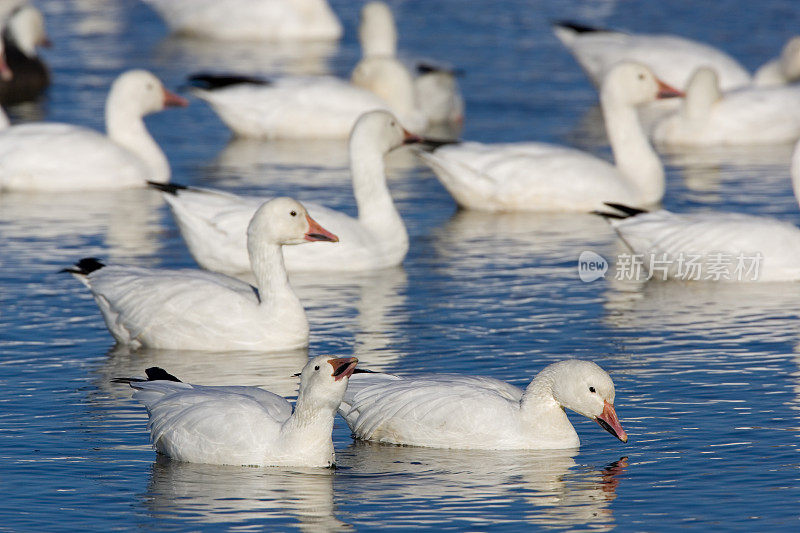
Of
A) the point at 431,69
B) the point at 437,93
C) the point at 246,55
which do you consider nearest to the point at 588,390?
the point at 437,93

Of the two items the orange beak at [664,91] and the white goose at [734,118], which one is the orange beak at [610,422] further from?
the white goose at [734,118]

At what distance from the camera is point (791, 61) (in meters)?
18.0

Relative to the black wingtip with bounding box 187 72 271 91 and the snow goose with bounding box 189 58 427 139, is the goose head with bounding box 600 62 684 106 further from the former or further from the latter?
the black wingtip with bounding box 187 72 271 91

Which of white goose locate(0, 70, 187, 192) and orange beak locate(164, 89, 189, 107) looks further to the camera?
orange beak locate(164, 89, 189, 107)

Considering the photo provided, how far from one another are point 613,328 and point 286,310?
206cm

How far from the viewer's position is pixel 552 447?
7305mm

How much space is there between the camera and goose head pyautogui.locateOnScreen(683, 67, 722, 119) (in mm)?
16203

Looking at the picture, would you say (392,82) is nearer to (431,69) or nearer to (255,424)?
(431,69)

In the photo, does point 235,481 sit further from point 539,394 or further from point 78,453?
point 539,394

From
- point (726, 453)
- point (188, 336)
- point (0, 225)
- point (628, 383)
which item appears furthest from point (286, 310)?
point (0, 225)

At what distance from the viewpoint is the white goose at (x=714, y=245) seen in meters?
10.8

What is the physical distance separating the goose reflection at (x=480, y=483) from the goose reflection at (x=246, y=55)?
1403 cm

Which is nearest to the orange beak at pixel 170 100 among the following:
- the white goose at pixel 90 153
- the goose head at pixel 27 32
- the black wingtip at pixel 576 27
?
the white goose at pixel 90 153

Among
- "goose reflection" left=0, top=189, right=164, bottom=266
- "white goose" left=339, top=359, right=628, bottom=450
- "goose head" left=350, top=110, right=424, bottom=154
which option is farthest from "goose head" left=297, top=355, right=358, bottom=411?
"goose reflection" left=0, top=189, right=164, bottom=266
